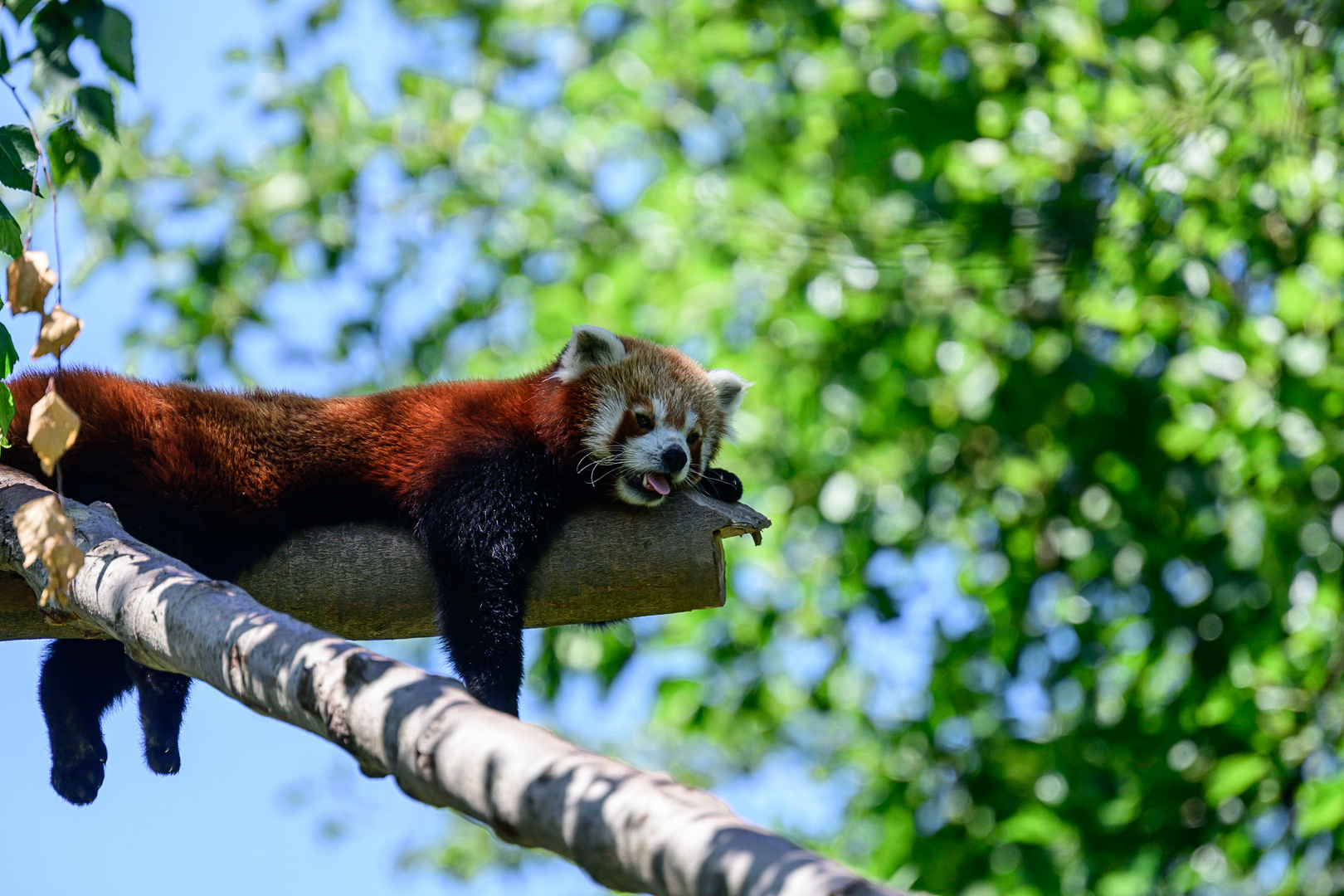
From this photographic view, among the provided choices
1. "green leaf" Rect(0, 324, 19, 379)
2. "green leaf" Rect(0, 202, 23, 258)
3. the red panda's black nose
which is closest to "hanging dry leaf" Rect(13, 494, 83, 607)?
"green leaf" Rect(0, 324, 19, 379)

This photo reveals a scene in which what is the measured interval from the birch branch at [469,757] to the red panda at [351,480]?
1.13 meters

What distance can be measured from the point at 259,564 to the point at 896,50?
13.8ft

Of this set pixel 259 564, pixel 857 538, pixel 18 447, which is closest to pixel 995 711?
pixel 857 538

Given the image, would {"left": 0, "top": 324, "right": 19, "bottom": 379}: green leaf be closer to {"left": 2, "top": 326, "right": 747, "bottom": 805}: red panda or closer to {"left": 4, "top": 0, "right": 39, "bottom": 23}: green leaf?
{"left": 4, "top": 0, "right": 39, "bottom": 23}: green leaf

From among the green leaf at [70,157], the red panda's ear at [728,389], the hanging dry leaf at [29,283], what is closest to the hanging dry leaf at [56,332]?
the hanging dry leaf at [29,283]

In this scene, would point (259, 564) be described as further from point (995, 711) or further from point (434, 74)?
point (434, 74)

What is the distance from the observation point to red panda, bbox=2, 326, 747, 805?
286cm

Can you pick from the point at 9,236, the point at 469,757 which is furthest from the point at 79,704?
the point at 469,757

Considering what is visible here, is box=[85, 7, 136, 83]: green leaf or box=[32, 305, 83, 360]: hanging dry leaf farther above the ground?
box=[85, 7, 136, 83]: green leaf

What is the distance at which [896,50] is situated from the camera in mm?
5621

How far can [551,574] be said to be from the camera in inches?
113

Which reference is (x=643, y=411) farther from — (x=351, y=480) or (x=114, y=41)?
(x=114, y=41)

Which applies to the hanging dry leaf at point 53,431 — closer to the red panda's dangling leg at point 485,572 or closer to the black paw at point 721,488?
the red panda's dangling leg at point 485,572

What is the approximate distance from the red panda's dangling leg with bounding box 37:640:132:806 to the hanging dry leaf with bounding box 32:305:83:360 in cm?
161
